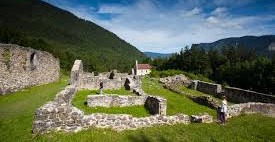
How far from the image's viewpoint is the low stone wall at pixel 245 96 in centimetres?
2864

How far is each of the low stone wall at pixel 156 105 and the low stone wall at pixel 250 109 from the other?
4.78 metres

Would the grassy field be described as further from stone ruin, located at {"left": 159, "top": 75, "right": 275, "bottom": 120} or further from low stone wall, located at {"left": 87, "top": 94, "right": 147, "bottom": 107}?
low stone wall, located at {"left": 87, "top": 94, "right": 147, "bottom": 107}

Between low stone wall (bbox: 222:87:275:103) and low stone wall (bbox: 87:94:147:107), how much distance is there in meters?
14.4

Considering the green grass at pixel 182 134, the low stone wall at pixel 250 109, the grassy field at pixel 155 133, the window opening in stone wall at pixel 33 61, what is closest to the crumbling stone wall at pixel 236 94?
the low stone wall at pixel 250 109

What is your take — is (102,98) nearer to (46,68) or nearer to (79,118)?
(79,118)

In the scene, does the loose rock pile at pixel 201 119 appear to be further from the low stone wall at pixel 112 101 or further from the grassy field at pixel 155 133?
the low stone wall at pixel 112 101

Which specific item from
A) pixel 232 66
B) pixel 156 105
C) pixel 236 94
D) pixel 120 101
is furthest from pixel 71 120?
pixel 232 66

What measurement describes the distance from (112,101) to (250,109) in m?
10.8

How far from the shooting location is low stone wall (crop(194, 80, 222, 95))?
37.2m

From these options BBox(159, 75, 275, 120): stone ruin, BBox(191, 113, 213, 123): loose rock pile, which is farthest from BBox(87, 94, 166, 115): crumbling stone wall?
BBox(159, 75, 275, 120): stone ruin

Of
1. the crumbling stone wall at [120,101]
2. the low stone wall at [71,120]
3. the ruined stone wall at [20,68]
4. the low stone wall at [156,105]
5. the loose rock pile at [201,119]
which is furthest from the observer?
the ruined stone wall at [20,68]

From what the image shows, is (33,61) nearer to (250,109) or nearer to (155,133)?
(155,133)

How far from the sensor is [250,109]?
69.8ft

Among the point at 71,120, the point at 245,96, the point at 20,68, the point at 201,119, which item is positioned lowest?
the point at 245,96
